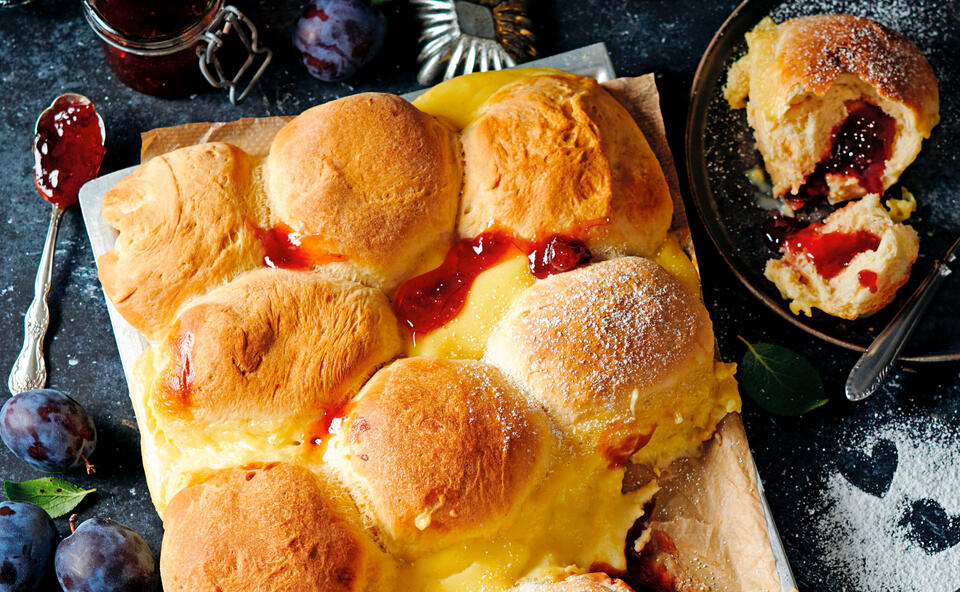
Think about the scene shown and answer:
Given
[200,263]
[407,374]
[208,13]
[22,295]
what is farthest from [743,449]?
[22,295]

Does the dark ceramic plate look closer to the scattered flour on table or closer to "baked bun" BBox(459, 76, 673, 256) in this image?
the scattered flour on table

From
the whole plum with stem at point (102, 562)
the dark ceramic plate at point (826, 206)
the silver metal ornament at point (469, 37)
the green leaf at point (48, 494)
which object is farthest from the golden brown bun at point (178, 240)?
the dark ceramic plate at point (826, 206)

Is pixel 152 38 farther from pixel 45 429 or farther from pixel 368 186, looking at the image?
pixel 45 429

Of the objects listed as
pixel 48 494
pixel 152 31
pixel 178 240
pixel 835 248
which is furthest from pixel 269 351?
pixel 835 248

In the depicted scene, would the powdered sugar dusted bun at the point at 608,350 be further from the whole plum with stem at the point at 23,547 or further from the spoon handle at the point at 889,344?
the whole plum with stem at the point at 23,547

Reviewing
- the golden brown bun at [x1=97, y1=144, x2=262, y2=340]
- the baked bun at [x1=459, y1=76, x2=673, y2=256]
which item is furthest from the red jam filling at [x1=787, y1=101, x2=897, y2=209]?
the golden brown bun at [x1=97, y1=144, x2=262, y2=340]

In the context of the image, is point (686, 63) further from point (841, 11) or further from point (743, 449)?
point (743, 449)
